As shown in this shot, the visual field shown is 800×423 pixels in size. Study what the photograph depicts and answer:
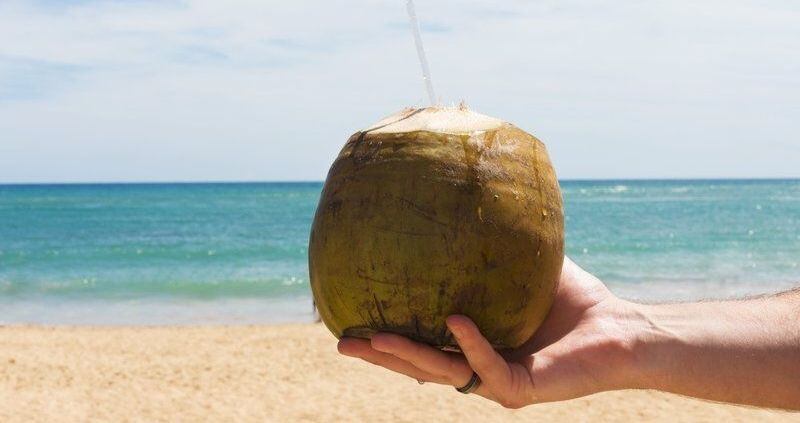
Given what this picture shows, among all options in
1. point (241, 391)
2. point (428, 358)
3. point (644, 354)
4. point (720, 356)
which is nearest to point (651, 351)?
point (644, 354)

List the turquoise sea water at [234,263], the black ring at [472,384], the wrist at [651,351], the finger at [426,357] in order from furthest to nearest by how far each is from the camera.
Result: the turquoise sea water at [234,263] < the wrist at [651,351] < the black ring at [472,384] < the finger at [426,357]

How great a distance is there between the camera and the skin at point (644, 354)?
100 inches

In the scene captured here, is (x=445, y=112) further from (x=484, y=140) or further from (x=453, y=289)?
(x=453, y=289)

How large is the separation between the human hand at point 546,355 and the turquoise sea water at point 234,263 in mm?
13113

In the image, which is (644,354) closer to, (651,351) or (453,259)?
(651,351)

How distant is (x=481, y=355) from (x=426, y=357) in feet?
0.48

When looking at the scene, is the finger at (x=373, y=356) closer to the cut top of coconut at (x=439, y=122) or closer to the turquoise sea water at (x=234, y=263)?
the cut top of coconut at (x=439, y=122)

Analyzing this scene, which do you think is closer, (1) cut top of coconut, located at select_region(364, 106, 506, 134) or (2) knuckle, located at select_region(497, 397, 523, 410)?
(1) cut top of coconut, located at select_region(364, 106, 506, 134)

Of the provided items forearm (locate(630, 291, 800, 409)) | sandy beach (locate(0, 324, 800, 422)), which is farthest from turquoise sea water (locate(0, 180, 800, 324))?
forearm (locate(630, 291, 800, 409))

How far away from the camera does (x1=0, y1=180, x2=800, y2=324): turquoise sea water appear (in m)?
19.4

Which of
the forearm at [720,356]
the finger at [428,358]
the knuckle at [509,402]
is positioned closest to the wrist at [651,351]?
the forearm at [720,356]

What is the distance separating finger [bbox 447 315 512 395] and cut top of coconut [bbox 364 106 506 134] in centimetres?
51

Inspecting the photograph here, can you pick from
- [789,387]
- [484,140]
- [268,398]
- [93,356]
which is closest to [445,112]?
[484,140]

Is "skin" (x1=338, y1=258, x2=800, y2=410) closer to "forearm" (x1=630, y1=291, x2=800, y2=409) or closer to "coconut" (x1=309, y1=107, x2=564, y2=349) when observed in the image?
"forearm" (x1=630, y1=291, x2=800, y2=409)
